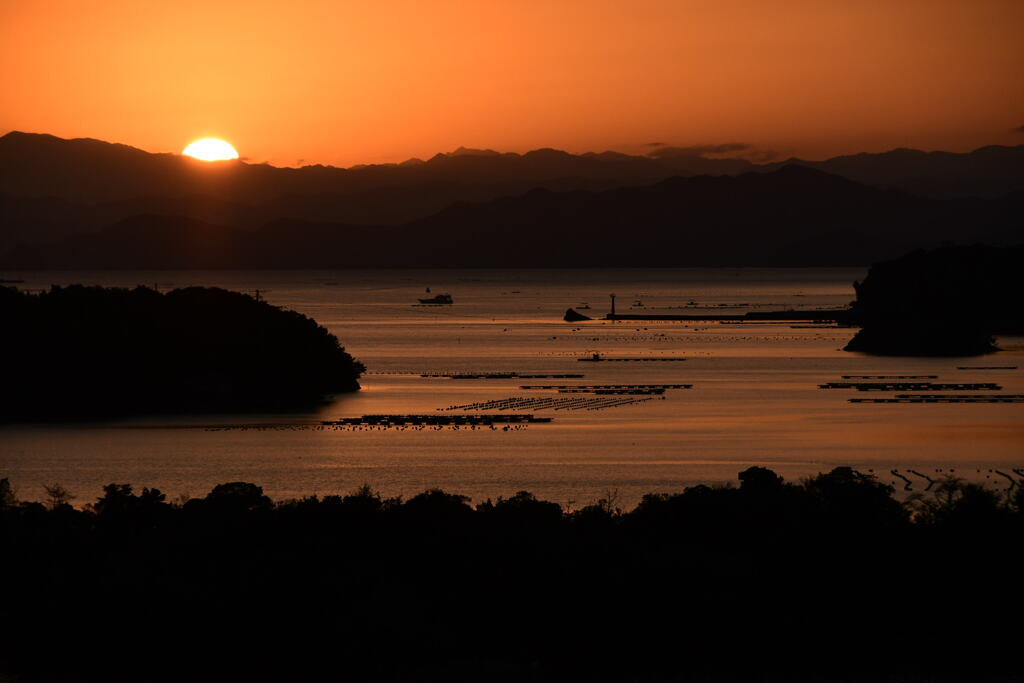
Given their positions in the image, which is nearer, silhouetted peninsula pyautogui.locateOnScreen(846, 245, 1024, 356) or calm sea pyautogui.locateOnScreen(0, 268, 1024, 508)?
calm sea pyautogui.locateOnScreen(0, 268, 1024, 508)

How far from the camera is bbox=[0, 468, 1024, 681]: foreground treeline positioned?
2947 cm

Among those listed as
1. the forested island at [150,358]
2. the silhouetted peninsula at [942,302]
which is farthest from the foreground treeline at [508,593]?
the silhouetted peninsula at [942,302]

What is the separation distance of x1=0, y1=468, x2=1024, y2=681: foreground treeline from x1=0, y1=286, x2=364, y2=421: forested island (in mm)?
61834

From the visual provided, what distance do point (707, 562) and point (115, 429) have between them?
203ft

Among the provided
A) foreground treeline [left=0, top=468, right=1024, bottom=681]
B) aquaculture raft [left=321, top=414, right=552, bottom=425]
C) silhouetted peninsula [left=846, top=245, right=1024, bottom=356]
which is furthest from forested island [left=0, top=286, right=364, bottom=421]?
silhouetted peninsula [left=846, top=245, right=1024, bottom=356]

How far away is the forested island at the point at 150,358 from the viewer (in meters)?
96.7

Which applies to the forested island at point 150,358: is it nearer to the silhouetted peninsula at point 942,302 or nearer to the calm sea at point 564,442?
the calm sea at point 564,442

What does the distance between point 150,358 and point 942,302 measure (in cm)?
10401

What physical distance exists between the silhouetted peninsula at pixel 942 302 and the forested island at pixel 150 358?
216 feet

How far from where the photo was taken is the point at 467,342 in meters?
163

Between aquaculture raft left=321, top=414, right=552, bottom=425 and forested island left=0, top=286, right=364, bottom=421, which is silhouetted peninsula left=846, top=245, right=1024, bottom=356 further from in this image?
aquaculture raft left=321, top=414, right=552, bottom=425

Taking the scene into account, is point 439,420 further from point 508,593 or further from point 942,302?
point 942,302

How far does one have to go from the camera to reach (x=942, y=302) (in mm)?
164625

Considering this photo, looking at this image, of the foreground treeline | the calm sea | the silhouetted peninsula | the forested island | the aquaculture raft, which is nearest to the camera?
the foreground treeline
